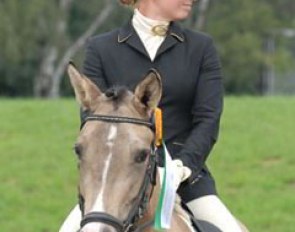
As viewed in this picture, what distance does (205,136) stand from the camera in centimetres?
494

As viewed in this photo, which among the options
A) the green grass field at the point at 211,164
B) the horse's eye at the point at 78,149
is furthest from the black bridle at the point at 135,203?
the green grass field at the point at 211,164

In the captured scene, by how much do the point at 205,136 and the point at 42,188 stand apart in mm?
9146

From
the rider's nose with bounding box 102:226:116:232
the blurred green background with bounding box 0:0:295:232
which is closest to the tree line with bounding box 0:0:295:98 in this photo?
the blurred green background with bounding box 0:0:295:232

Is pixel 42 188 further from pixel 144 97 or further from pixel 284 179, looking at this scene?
pixel 144 97

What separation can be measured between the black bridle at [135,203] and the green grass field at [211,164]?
7.81 meters

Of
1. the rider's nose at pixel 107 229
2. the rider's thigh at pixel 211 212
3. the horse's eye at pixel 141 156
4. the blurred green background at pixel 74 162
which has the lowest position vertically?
the blurred green background at pixel 74 162

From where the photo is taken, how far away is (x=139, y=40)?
516cm

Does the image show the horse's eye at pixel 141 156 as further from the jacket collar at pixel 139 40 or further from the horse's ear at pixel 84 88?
the jacket collar at pixel 139 40

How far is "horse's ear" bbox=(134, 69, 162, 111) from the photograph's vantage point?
4.11 meters

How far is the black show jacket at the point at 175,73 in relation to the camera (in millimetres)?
5070

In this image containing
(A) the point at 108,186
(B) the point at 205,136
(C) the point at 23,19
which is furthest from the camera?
(C) the point at 23,19

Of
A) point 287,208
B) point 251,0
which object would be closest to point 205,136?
point 287,208

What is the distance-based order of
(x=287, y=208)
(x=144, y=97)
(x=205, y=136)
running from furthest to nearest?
(x=287, y=208)
(x=205, y=136)
(x=144, y=97)

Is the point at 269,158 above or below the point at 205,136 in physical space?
below
